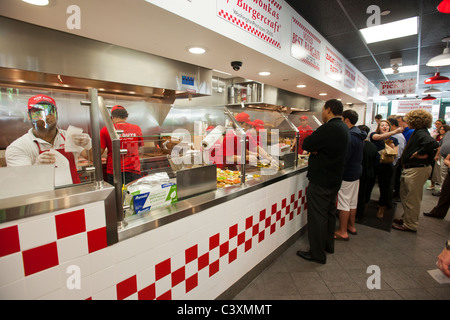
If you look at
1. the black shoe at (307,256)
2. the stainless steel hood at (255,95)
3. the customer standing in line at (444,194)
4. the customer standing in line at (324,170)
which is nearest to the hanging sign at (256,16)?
the customer standing in line at (324,170)

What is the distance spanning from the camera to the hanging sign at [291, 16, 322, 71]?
2953 mm

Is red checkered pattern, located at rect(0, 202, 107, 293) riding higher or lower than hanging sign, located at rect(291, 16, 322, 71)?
lower

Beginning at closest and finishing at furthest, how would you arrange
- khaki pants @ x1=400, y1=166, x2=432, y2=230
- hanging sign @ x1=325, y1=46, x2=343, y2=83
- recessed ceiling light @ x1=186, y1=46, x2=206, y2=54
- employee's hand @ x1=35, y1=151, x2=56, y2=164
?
employee's hand @ x1=35, y1=151, x2=56, y2=164 → recessed ceiling light @ x1=186, y1=46, x2=206, y2=54 → khaki pants @ x1=400, y1=166, x2=432, y2=230 → hanging sign @ x1=325, y1=46, x2=343, y2=83

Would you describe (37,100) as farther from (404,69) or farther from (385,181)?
(404,69)

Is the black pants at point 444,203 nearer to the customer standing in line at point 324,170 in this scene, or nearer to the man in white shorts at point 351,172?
the man in white shorts at point 351,172

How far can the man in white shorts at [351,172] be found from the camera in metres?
2.99

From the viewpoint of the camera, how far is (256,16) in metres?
2.25

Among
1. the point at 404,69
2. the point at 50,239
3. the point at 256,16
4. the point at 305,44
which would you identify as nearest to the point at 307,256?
the point at 50,239

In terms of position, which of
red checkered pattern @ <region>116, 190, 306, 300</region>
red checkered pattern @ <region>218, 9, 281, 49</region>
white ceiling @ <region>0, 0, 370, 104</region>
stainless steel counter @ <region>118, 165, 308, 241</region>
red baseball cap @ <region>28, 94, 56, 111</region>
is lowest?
red checkered pattern @ <region>116, 190, 306, 300</region>

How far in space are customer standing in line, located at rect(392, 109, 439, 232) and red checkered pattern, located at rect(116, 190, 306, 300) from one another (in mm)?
2167

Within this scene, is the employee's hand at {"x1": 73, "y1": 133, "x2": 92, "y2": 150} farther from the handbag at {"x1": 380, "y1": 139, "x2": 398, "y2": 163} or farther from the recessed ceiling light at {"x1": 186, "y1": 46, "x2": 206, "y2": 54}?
the handbag at {"x1": 380, "y1": 139, "x2": 398, "y2": 163}

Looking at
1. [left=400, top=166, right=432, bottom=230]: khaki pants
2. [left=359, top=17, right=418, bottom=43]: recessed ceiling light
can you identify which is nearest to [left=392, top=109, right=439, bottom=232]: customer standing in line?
[left=400, top=166, right=432, bottom=230]: khaki pants

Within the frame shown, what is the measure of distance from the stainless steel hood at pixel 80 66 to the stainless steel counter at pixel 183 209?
2.28 metres

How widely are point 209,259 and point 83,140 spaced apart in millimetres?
1244
